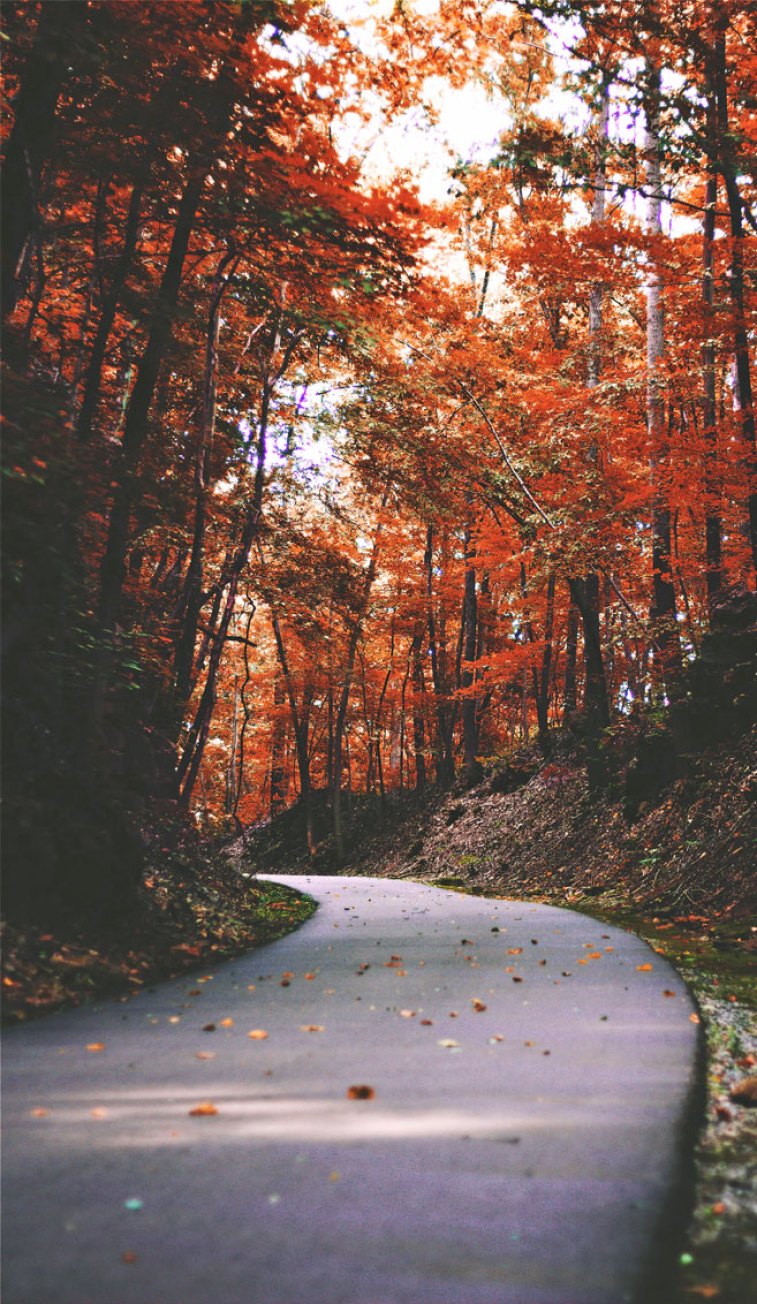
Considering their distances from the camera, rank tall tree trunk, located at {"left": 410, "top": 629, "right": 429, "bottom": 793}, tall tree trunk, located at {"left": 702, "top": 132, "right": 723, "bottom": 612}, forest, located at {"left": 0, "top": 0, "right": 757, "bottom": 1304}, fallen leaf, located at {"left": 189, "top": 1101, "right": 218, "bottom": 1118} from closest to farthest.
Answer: forest, located at {"left": 0, "top": 0, "right": 757, "bottom": 1304}, fallen leaf, located at {"left": 189, "top": 1101, "right": 218, "bottom": 1118}, tall tree trunk, located at {"left": 702, "top": 132, "right": 723, "bottom": 612}, tall tree trunk, located at {"left": 410, "top": 629, "right": 429, "bottom": 793}

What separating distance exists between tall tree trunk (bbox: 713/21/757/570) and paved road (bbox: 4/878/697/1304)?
6.71 m

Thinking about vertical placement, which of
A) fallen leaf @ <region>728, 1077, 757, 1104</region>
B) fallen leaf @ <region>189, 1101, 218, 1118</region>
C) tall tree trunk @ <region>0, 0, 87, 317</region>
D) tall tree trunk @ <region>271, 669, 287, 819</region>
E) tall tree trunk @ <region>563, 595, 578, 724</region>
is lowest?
fallen leaf @ <region>189, 1101, 218, 1118</region>

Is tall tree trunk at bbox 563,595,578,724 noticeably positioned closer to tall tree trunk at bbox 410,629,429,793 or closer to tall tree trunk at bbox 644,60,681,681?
tall tree trunk at bbox 644,60,681,681

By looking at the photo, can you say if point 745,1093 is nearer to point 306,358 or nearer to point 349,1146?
point 349,1146

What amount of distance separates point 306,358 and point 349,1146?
34.9ft

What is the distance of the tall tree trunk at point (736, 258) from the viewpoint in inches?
309

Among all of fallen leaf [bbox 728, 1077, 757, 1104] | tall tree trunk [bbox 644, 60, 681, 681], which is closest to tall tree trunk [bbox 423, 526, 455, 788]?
tall tree trunk [bbox 644, 60, 681, 681]

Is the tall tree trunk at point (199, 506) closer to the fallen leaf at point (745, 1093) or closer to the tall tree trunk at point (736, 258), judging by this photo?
the tall tree trunk at point (736, 258)

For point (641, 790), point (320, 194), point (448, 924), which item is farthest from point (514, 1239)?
point (641, 790)

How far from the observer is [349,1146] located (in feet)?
7.53

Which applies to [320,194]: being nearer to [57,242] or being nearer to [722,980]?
[57,242]

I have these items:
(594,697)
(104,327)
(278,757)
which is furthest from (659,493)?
(278,757)

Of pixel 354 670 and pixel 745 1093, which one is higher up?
pixel 354 670

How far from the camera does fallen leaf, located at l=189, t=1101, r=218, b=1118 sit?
2.58 metres
